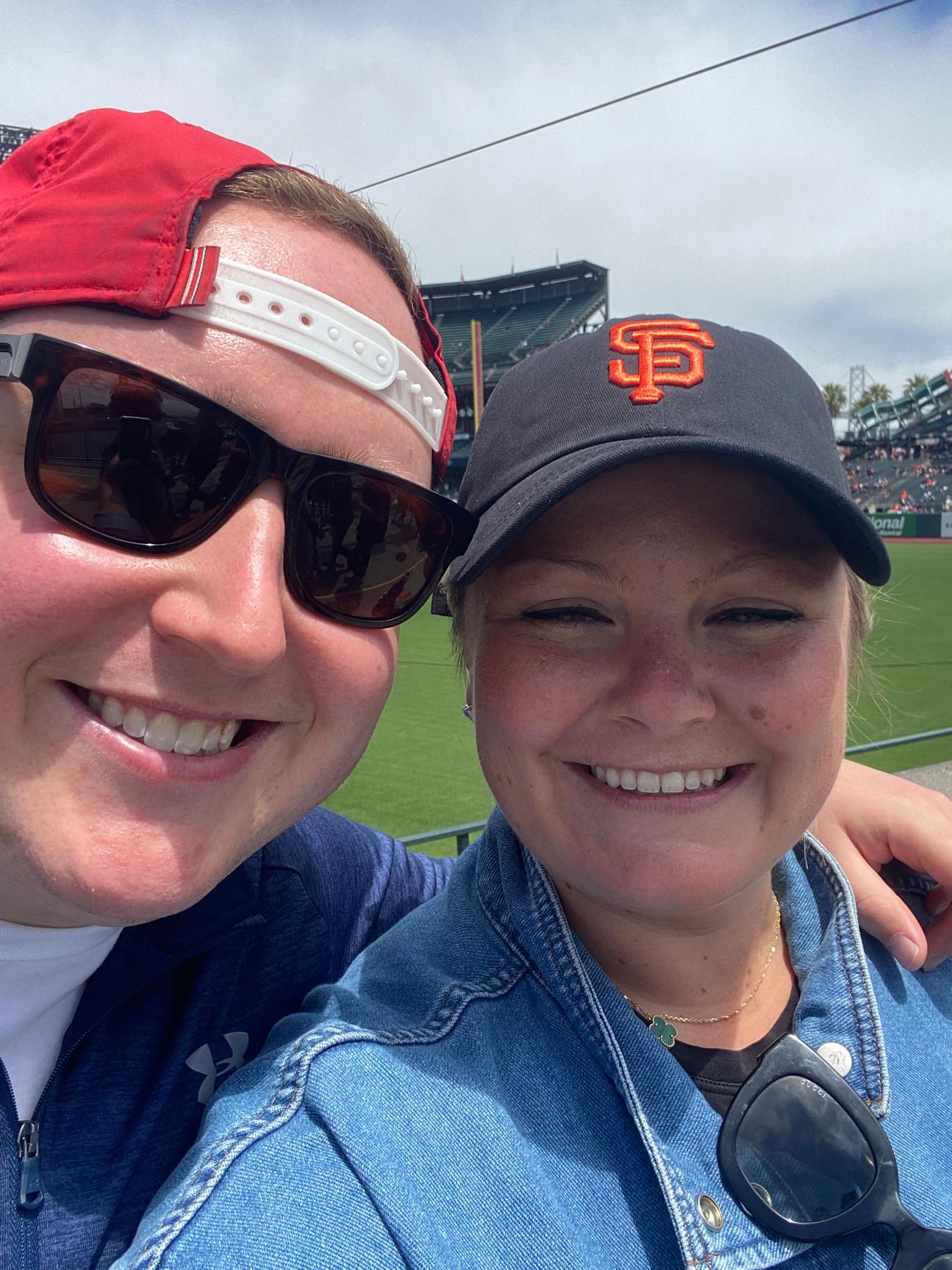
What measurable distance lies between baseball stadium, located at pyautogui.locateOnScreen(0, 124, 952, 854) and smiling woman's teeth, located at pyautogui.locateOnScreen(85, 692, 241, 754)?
24.3 inches

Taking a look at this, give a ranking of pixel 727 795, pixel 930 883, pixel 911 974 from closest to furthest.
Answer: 1. pixel 727 795
2. pixel 911 974
3. pixel 930 883

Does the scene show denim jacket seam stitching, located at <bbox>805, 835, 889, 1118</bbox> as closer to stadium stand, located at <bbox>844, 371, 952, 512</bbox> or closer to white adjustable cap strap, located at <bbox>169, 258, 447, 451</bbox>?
white adjustable cap strap, located at <bbox>169, 258, 447, 451</bbox>

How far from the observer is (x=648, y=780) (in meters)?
1.30

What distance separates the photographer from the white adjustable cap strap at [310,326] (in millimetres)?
1140

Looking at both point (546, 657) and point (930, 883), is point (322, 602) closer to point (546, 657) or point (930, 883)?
point (546, 657)

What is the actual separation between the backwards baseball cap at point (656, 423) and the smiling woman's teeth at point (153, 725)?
455mm

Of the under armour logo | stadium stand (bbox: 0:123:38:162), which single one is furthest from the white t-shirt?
stadium stand (bbox: 0:123:38:162)

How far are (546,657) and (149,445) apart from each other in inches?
24.8

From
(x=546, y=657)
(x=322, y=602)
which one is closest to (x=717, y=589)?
(x=546, y=657)

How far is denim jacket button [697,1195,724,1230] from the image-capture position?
44.1 inches

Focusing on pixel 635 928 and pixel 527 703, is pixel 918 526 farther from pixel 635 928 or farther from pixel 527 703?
pixel 527 703

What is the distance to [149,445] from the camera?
1117 mm

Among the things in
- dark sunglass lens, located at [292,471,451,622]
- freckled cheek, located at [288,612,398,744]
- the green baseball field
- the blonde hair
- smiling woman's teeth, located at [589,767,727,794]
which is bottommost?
the green baseball field

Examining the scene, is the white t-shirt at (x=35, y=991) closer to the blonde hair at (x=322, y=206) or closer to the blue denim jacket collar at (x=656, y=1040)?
the blue denim jacket collar at (x=656, y=1040)
